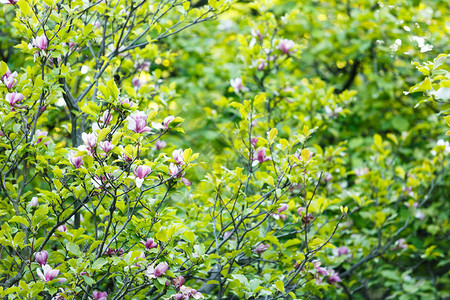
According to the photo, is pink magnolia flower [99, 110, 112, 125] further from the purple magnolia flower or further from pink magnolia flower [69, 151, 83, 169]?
the purple magnolia flower

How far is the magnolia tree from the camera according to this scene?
1.77m

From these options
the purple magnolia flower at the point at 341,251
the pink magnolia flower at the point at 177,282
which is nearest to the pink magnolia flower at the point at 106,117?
the pink magnolia flower at the point at 177,282

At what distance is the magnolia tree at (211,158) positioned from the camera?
1.77m

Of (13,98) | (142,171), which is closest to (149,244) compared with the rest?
(142,171)

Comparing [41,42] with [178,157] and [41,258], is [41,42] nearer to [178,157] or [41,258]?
[178,157]

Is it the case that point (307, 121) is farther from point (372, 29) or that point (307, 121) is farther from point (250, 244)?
point (372, 29)

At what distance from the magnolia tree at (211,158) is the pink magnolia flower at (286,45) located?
0.01 m

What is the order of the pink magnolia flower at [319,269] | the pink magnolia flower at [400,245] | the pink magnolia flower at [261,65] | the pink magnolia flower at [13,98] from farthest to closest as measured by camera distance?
the pink magnolia flower at [400,245] → the pink magnolia flower at [261,65] → the pink magnolia flower at [319,269] → the pink magnolia flower at [13,98]

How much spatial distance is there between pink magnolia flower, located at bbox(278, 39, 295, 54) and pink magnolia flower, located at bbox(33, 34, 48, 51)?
1587mm

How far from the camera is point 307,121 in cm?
299

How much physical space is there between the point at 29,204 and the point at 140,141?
2.38 ft

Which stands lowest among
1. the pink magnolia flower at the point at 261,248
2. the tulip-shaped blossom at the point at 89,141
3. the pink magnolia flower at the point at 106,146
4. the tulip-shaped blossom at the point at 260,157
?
the pink magnolia flower at the point at 261,248

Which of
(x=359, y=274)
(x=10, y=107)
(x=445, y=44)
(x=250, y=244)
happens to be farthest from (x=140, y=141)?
(x=445, y=44)

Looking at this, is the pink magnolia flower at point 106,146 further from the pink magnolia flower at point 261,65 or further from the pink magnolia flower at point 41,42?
the pink magnolia flower at point 261,65
